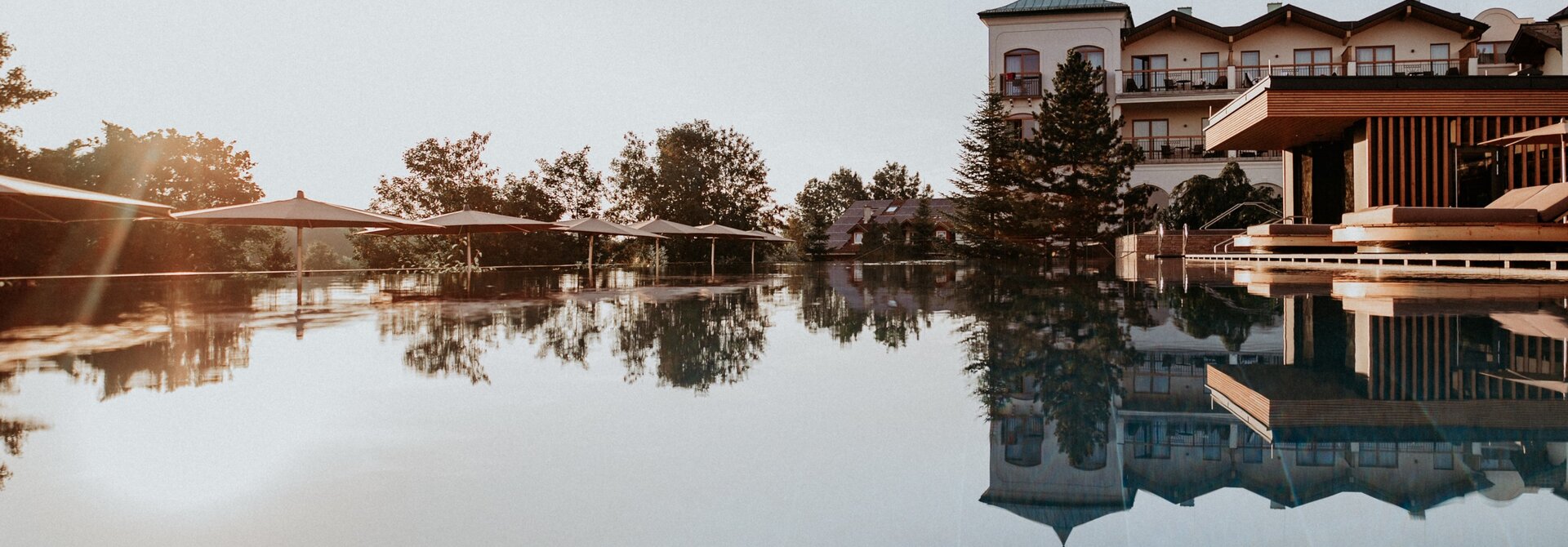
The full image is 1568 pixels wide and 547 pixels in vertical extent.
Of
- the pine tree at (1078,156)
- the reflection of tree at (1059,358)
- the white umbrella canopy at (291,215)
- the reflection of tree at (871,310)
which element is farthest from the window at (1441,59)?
the white umbrella canopy at (291,215)

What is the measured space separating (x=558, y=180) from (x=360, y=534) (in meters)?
35.8

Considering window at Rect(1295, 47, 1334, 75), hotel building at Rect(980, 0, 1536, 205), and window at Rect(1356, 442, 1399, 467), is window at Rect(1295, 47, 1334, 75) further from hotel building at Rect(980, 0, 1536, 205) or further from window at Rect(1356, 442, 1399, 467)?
window at Rect(1356, 442, 1399, 467)

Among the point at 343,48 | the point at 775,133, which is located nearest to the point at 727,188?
the point at 775,133

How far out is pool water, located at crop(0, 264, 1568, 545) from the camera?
178 cm

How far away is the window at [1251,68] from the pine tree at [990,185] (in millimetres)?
8404

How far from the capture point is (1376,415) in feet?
8.00

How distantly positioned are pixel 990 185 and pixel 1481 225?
62.5 feet

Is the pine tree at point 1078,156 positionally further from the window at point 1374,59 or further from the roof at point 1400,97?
the roof at point 1400,97

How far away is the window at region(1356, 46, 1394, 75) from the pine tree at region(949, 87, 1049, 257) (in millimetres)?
12637

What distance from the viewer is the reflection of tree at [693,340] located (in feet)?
12.8

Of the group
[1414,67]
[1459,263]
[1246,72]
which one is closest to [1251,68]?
[1246,72]

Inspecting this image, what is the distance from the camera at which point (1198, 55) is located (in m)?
32.7

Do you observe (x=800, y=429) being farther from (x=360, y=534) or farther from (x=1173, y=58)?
(x=1173, y=58)

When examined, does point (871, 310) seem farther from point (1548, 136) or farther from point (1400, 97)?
point (1400, 97)
